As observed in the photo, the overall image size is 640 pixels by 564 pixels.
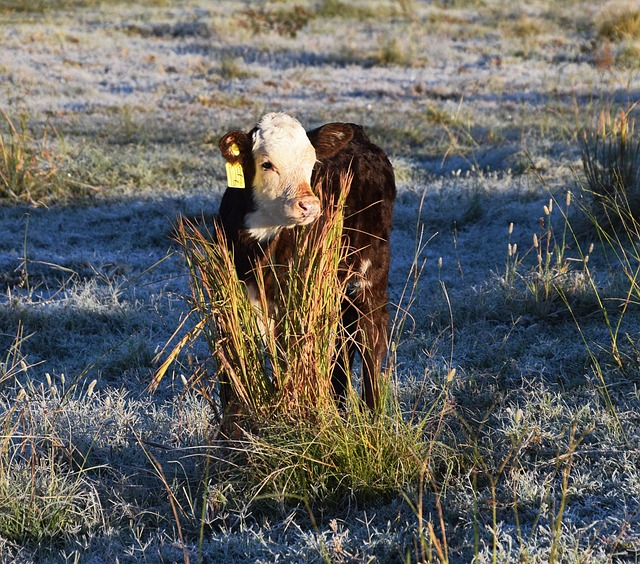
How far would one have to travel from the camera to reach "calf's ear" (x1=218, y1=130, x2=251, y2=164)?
138 inches

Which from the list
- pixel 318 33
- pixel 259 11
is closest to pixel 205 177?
pixel 318 33

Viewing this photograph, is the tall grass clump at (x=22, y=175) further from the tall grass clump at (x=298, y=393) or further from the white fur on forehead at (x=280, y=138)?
the tall grass clump at (x=298, y=393)

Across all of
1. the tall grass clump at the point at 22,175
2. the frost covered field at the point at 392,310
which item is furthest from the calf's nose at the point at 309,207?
the tall grass clump at the point at 22,175

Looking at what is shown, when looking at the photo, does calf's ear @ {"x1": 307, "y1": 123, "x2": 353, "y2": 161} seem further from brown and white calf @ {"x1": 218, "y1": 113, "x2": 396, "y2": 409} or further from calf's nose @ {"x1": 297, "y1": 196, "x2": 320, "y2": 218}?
calf's nose @ {"x1": 297, "y1": 196, "x2": 320, "y2": 218}

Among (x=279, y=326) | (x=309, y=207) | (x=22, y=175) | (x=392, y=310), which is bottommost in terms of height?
(x=392, y=310)

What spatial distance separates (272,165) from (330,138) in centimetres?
38

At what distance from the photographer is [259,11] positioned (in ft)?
70.7

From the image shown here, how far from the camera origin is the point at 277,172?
353 cm

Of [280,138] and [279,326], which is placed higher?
[280,138]

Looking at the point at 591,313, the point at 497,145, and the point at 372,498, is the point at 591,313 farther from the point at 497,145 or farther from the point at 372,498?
the point at 497,145

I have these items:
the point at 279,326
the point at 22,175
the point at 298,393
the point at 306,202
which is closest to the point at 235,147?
the point at 306,202

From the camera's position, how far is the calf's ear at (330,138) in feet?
12.3

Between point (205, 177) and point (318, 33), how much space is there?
11.8 m

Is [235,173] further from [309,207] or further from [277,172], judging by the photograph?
[309,207]
